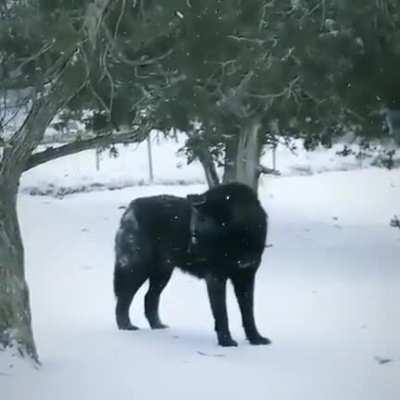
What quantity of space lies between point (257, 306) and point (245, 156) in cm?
41

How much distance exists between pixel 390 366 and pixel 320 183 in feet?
1.48

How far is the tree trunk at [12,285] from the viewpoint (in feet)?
6.23

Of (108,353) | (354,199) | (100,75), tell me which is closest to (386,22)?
(354,199)

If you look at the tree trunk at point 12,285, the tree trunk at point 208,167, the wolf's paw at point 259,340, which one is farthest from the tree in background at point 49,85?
the wolf's paw at point 259,340

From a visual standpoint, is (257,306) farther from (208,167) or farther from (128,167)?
(128,167)

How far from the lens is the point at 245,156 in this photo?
2.21 meters

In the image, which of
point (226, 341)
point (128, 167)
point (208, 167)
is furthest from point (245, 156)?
point (226, 341)

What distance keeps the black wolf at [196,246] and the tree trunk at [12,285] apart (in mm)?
358

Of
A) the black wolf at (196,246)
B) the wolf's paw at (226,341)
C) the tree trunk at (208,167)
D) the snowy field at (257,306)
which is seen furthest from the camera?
the black wolf at (196,246)

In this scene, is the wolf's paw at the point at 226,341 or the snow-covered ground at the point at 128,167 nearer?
the snow-covered ground at the point at 128,167

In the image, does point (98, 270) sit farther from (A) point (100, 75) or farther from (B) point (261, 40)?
(B) point (261, 40)

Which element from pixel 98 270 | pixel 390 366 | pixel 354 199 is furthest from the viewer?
pixel 98 270

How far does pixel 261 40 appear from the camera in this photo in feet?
6.51

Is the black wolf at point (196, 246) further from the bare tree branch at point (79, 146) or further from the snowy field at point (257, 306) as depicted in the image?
the bare tree branch at point (79, 146)
